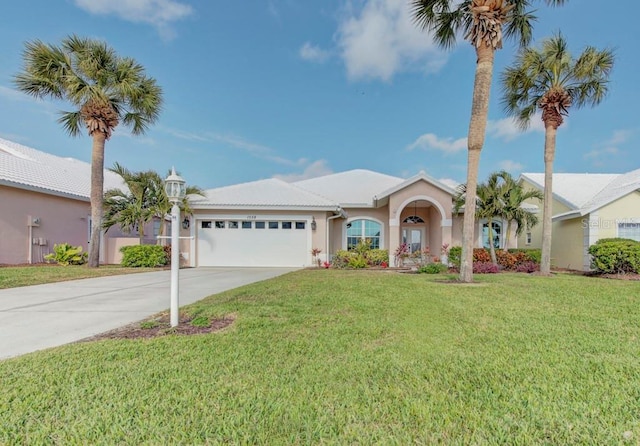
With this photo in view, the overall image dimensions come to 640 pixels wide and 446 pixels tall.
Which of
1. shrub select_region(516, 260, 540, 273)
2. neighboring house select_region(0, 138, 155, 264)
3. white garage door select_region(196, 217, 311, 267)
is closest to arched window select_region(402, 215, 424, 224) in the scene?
shrub select_region(516, 260, 540, 273)

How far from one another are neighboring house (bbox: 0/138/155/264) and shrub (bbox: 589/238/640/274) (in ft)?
69.8

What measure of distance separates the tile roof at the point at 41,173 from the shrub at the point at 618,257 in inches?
933

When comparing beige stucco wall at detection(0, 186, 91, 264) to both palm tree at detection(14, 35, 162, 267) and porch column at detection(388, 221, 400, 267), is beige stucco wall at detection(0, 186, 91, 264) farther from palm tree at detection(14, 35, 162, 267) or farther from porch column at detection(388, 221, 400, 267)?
porch column at detection(388, 221, 400, 267)

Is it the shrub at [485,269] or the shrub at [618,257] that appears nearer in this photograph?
the shrub at [618,257]

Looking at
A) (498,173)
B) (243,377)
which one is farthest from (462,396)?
(498,173)

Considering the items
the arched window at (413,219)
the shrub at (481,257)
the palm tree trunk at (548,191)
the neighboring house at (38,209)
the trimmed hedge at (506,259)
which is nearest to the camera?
the palm tree trunk at (548,191)

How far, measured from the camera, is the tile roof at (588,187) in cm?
1566

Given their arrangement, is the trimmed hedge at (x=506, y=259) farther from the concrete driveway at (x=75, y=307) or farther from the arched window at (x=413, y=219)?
the concrete driveway at (x=75, y=307)

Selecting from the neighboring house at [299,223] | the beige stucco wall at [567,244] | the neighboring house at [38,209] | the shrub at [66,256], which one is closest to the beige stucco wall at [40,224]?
the neighboring house at [38,209]

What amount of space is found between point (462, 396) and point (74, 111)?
18.1 meters

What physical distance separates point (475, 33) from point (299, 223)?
11047 millimetres

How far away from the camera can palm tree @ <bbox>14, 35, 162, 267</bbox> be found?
1347 centimetres

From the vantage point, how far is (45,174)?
58.2ft

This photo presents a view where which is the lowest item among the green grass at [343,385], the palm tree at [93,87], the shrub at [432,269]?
the shrub at [432,269]
